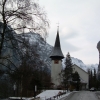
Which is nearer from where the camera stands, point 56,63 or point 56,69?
point 56,63

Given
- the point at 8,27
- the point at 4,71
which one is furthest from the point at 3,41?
the point at 4,71

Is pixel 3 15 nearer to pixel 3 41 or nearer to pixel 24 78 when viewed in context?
pixel 3 41

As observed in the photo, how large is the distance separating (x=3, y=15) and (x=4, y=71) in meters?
3.21

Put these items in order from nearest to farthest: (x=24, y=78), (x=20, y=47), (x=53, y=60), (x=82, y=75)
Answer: (x=20, y=47), (x=24, y=78), (x=53, y=60), (x=82, y=75)

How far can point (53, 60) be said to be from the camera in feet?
317

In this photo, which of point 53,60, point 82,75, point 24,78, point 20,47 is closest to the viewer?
point 20,47

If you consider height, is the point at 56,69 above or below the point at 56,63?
below

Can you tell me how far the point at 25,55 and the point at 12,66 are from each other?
1092 mm

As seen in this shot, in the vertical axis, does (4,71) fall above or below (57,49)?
below

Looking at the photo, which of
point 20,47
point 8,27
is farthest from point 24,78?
point 8,27

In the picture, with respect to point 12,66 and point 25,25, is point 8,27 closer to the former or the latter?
point 25,25

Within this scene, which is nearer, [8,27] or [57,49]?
[8,27]

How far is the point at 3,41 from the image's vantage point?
46.1 feet

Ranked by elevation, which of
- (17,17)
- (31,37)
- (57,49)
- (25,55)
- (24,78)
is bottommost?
(24,78)
